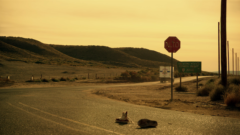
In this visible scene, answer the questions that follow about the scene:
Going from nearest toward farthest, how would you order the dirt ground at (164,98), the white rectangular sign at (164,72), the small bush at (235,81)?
1. the dirt ground at (164,98)
2. the small bush at (235,81)
3. the white rectangular sign at (164,72)

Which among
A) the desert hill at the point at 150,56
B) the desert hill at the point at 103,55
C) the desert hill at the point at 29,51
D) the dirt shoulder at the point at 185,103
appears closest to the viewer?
the dirt shoulder at the point at 185,103

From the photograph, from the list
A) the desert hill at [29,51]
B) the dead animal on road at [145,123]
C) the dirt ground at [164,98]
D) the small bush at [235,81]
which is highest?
the desert hill at [29,51]

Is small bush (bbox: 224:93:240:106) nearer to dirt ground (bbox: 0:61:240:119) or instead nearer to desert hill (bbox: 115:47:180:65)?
dirt ground (bbox: 0:61:240:119)

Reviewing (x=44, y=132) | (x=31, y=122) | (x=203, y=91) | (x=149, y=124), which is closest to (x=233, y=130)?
A: (x=149, y=124)

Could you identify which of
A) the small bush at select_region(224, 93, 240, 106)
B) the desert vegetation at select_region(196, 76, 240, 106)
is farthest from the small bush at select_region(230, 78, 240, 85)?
the small bush at select_region(224, 93, 240, 106)

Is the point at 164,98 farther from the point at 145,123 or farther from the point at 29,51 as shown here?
the point at 29,51

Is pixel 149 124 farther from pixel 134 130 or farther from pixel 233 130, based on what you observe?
pixel 233 130

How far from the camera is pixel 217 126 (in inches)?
323

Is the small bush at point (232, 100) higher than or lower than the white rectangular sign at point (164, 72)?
lower

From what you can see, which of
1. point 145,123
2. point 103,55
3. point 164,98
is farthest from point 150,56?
point 145,123

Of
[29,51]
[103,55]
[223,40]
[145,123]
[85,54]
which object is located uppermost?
[85,54]

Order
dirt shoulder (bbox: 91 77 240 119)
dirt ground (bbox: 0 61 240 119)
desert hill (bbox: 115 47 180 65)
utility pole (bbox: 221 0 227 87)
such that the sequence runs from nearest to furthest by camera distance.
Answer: dirt shoulder (bbox: 91 77 240 119) < dirt ground (bbox: 0 61 240 119) < utility pole (bbox: 221 0 227 87) < desert hill (bbox: 115 47 180 65)

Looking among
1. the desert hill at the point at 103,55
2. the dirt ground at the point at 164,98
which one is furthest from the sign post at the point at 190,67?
the desert hill at the point at 103,55

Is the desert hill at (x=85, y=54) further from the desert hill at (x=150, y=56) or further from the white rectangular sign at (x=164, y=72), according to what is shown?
the white rectangular sign at (x=164, y=72)
